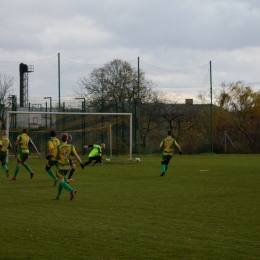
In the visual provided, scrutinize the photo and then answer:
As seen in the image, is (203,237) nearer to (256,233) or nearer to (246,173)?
(256,233)

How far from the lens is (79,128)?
4103 centimetres

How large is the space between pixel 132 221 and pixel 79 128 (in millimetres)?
29719

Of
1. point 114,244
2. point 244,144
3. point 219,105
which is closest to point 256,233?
point 114,244

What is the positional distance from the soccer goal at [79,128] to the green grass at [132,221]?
19413 mm

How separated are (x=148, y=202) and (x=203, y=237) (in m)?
4.92

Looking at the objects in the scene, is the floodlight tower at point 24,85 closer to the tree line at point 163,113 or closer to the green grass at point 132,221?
the tree line at point 163,113

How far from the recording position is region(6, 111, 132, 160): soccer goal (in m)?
39.2

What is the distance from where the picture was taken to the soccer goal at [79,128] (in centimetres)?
3919

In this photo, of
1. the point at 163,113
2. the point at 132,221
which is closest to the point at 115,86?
the point at 163,113

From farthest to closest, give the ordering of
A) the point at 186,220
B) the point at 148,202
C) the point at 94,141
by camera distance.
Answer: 1. the point at 94,141
2. the point at 148,202
3. the point at 186,220

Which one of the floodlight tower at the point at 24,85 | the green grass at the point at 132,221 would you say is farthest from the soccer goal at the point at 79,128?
the green grass at the point at 132,221

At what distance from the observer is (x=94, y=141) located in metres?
41.0

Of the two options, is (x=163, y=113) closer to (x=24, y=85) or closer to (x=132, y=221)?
(x=24, y=85)

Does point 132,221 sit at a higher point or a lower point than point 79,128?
lower
